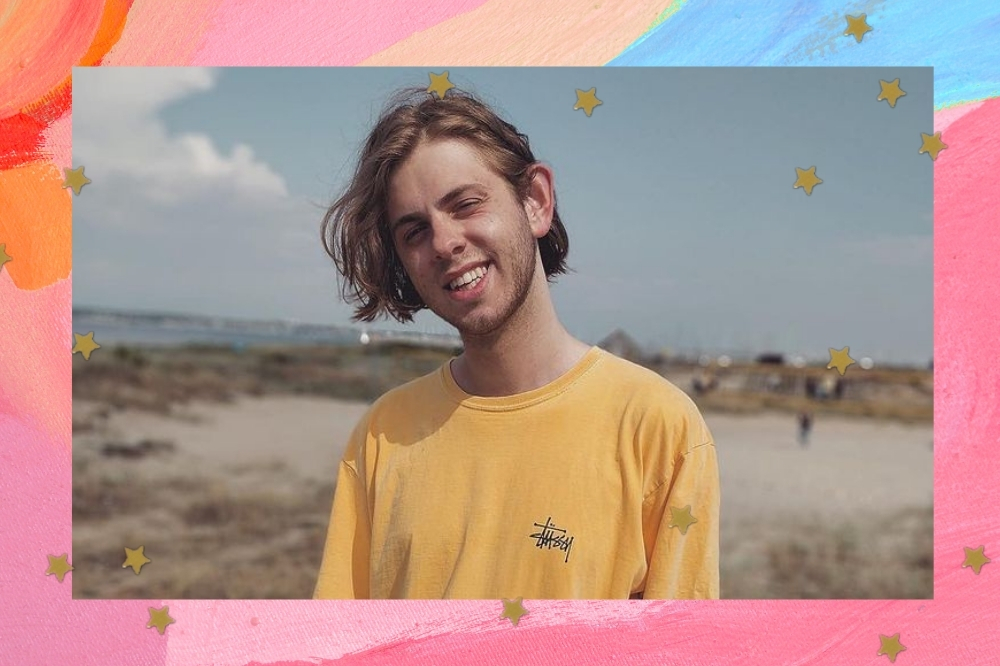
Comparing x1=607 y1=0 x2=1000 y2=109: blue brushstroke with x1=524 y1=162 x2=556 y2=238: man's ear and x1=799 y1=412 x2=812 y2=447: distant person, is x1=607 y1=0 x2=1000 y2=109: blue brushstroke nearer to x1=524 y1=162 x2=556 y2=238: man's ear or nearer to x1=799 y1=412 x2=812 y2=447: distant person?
x1=524 y1=162 x2=556 y2=238: man's ear

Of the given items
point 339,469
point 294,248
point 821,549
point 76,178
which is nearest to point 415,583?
point 339,469

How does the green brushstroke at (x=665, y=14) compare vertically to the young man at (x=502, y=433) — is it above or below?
above

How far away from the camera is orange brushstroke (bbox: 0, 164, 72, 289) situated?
1.88 m

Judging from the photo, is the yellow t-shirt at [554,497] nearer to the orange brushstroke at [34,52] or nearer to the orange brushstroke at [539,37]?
the orange brushstroke at [539,37]

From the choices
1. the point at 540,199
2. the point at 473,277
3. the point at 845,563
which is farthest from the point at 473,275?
the point at 845,563

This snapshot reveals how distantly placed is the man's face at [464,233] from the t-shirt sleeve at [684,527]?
46 cm

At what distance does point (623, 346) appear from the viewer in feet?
6.17

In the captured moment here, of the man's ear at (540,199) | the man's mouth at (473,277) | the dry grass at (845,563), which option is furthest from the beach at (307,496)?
the man's ear at (540,199)

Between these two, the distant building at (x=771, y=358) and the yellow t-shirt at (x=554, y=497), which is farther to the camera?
the distant building at (x=771, y=358)

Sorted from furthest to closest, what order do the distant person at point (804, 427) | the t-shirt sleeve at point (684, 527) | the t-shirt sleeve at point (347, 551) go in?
the distant person at point (804, 427), the t-shirt sleeve at point (347, 551), the t-shirt sleeve at point (684, 527)

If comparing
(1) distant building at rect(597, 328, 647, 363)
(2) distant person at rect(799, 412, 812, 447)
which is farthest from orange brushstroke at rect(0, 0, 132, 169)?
(2) distant person at rect(799, 412, 812, 447)

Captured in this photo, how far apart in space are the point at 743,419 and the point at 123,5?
5.16 feet

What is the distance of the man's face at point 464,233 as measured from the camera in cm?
174

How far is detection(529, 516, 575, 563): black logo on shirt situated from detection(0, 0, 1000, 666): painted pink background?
0.20 metres
